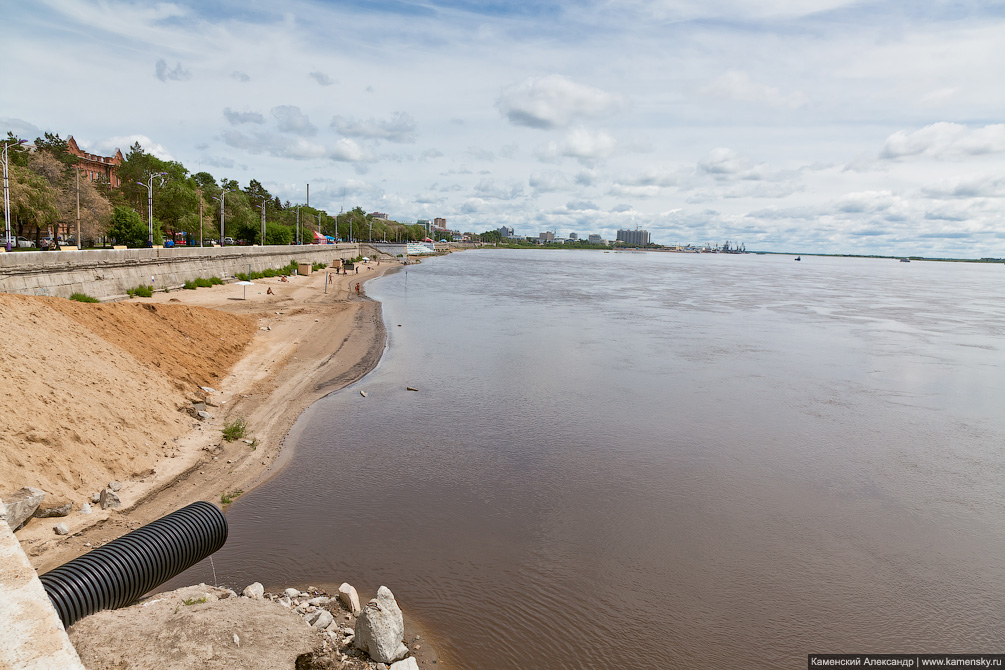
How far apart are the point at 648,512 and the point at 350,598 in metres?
6.81

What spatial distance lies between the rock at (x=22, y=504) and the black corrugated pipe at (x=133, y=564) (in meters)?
2.28

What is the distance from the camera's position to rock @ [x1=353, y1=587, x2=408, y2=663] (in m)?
7.49

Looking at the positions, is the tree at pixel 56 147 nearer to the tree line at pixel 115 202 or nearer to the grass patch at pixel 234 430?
the tree line at pixel 115 202

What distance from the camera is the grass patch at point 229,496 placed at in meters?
12.2

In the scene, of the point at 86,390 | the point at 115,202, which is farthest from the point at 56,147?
the point at 86,390

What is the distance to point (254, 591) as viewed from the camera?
29.1ft

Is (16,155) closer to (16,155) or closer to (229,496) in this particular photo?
(16,155)

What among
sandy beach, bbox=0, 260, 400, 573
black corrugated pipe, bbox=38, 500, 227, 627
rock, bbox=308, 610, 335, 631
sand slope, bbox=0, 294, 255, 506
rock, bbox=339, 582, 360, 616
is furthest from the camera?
sand slope, bbox=0, 294, 255, 506

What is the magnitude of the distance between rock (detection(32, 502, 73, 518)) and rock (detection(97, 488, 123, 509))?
57cm

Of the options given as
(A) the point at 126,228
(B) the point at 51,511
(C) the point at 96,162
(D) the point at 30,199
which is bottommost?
(B) the point at 51,511

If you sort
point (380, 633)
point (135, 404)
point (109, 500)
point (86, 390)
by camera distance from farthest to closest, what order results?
point (135, 404)
point (86, 390)
point (109, 500)
point (380, 633)

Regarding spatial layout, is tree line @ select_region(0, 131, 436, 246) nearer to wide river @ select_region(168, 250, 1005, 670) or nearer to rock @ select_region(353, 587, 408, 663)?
wide river @ select_region(168, 250, 1005, 670)

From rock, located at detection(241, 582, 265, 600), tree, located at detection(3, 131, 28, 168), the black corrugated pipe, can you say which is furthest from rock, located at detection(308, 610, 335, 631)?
tree, located at detection(3, 131, 28, 168)

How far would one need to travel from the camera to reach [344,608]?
28.9ft
